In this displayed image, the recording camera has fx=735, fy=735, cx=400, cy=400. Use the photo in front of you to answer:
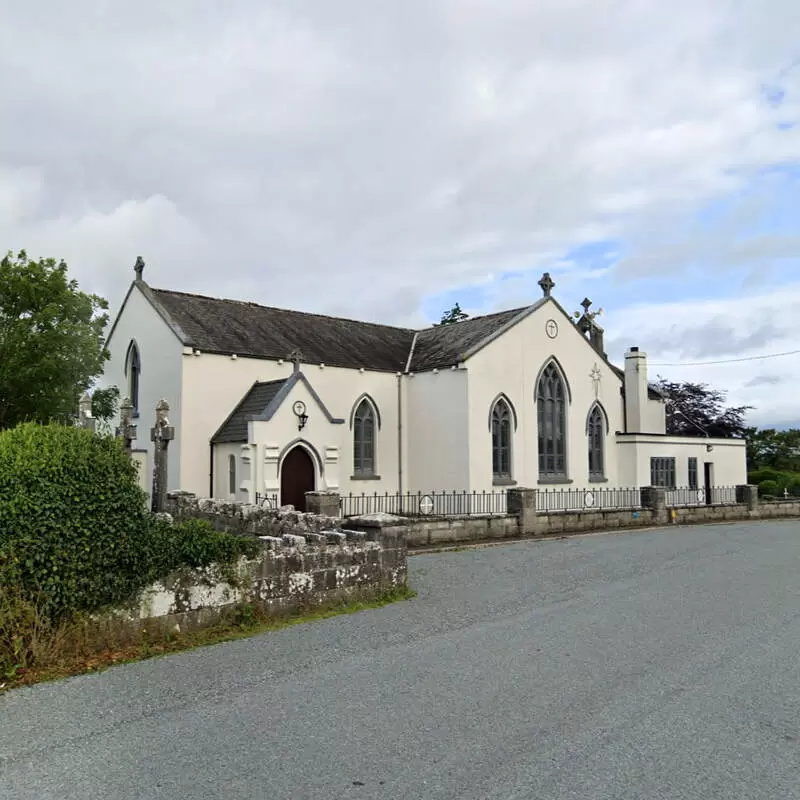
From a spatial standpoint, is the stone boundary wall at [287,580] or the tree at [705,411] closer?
the stone boundary wall at [287,580]

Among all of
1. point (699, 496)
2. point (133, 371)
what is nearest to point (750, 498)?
point (699, 496)

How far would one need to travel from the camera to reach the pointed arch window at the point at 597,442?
29.6 meters

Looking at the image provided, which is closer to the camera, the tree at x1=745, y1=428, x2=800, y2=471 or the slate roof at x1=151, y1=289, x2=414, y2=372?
the slate roof at x1=151, y1=289, x2=414, y2=372

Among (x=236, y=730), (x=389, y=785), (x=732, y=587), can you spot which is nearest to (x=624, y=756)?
(x=389, y=785)

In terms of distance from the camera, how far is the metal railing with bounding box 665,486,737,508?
3067 centimetres

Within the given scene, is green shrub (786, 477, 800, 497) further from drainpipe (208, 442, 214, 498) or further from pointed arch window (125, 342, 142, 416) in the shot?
pointed arch window (125, 342, 142, 416)

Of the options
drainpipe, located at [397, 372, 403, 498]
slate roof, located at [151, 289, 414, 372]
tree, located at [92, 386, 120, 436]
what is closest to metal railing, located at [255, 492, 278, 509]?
slate roof, located at [151, 289, 414, 372]

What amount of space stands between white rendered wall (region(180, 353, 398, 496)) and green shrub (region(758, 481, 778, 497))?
25.7 meters

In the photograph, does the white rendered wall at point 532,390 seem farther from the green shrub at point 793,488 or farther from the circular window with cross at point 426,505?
the green shrub at point 793,488

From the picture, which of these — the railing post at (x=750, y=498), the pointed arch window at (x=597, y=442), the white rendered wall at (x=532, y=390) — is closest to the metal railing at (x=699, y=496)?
the railing post at (x=750, y=498)

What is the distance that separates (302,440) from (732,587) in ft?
42.9

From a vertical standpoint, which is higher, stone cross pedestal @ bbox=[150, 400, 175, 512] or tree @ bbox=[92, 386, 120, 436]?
tree @ bbox=[92, 386, 120, 436]

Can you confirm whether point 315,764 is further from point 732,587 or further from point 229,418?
point 229,418

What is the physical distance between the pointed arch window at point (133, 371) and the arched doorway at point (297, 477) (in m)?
6.42
